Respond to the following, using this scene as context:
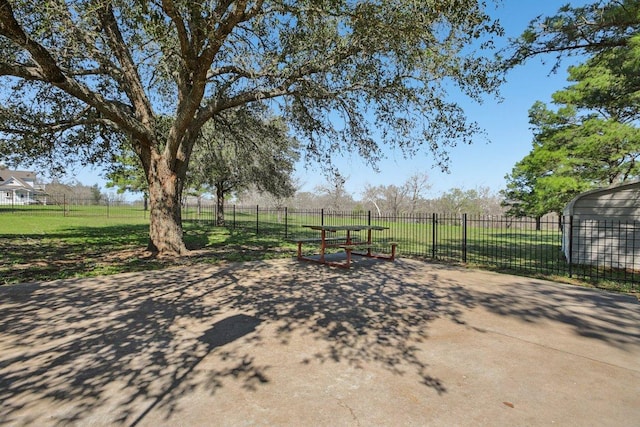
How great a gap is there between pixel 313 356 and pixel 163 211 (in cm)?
769

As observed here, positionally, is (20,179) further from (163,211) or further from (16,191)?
(163,211)

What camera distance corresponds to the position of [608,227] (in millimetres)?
8969

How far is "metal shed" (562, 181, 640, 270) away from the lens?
8711 millimetres

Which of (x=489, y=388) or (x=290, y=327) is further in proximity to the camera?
(x=290, y=327)

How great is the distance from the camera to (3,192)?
2507 inches

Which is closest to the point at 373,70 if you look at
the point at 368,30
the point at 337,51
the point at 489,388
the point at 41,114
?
the point at 337,51

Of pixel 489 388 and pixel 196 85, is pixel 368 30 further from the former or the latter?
pixel 489 388

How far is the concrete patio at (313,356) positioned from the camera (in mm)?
2469

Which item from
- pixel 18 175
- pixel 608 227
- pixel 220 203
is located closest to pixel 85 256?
pixel 608 227

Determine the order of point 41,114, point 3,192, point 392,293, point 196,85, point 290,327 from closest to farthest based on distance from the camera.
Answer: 1. point 290,327
2. point 392,293
3. point 196,85
4. point 41,114
5. point 3,192

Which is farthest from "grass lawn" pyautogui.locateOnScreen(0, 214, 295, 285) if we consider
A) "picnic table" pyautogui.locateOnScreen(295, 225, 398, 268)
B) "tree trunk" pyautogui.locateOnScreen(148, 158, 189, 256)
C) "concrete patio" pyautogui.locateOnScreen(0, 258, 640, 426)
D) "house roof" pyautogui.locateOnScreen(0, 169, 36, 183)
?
"house roof" pyautogui.locateOnScreen(0, 169, 36, 183)

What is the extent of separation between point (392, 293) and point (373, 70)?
526 cm

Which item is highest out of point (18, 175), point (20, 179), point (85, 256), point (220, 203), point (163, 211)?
point (18, 175)

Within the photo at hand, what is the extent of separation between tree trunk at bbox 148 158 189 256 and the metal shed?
408 inches
